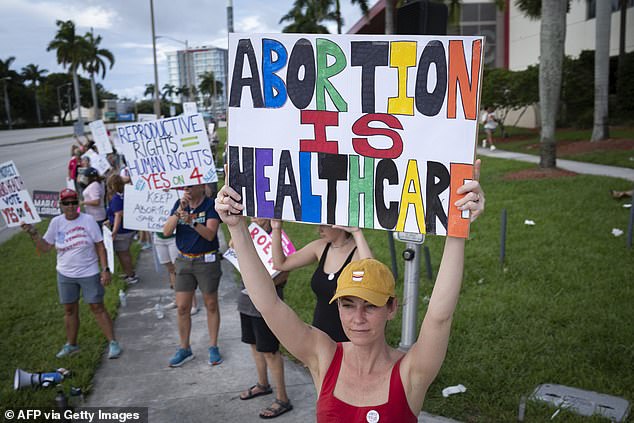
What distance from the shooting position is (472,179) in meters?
2.27

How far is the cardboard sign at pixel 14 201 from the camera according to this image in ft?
19.6

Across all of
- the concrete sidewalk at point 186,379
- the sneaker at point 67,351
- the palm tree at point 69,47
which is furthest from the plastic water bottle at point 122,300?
the palm tree at point 69,47

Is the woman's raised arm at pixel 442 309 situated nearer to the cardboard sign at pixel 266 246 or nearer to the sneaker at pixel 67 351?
the cardboard sign at pixel 266 246

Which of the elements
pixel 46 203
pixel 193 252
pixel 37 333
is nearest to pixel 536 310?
pixel 193 252

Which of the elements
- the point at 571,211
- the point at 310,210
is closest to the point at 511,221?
the point at 571,211

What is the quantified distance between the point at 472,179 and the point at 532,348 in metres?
3.74

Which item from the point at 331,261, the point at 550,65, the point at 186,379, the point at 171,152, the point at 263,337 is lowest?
the point at 186,379

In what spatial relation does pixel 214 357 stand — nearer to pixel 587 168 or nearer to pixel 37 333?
pixel 37 333

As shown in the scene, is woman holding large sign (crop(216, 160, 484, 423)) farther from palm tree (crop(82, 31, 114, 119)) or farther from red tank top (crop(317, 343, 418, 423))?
palm tree (crop(82, 31, 114, 119))

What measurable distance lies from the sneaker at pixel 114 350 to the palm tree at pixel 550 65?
12.5 m

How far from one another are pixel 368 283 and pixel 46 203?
618 centimetres

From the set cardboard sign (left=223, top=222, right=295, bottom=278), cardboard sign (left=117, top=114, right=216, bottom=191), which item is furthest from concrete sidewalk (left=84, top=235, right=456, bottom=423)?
cardboard sign (left=117, top=114, right=216, bottom=191)

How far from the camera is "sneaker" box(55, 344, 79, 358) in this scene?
19.3 ft

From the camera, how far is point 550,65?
1462cm
